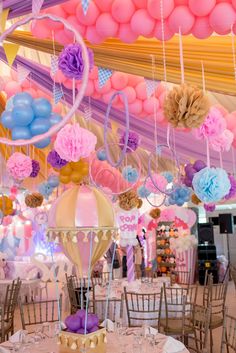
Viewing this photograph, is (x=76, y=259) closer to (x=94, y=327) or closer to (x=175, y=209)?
(x=94, y=327)

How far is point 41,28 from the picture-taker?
3.09m

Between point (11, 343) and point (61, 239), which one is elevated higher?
point (61, 239)

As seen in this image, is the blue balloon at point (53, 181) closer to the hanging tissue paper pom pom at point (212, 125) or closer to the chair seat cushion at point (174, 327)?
the chair seat cushion at point (174, 327)

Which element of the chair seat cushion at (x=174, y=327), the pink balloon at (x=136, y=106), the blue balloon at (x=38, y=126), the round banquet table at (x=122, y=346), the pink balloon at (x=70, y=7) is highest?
the pink balloon at (x=70, y=7)

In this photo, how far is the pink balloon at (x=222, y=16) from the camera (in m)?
2.73

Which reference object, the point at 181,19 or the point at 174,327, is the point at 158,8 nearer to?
the point at 181,19

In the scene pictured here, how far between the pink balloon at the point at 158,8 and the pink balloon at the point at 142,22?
0.04 m

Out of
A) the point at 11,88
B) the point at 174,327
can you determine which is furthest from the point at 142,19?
the point at 174,327

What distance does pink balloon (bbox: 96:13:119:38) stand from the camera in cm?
296

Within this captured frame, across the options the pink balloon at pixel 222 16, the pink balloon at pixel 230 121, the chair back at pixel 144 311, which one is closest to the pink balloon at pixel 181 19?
the pink balloon at pixel 222 16

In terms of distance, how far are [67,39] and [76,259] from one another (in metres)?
1.68

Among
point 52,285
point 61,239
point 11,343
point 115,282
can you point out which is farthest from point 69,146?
point 52,285

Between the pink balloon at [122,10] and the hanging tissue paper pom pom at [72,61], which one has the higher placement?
the pink balloon at [122,10]

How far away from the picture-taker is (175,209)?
10.6m
